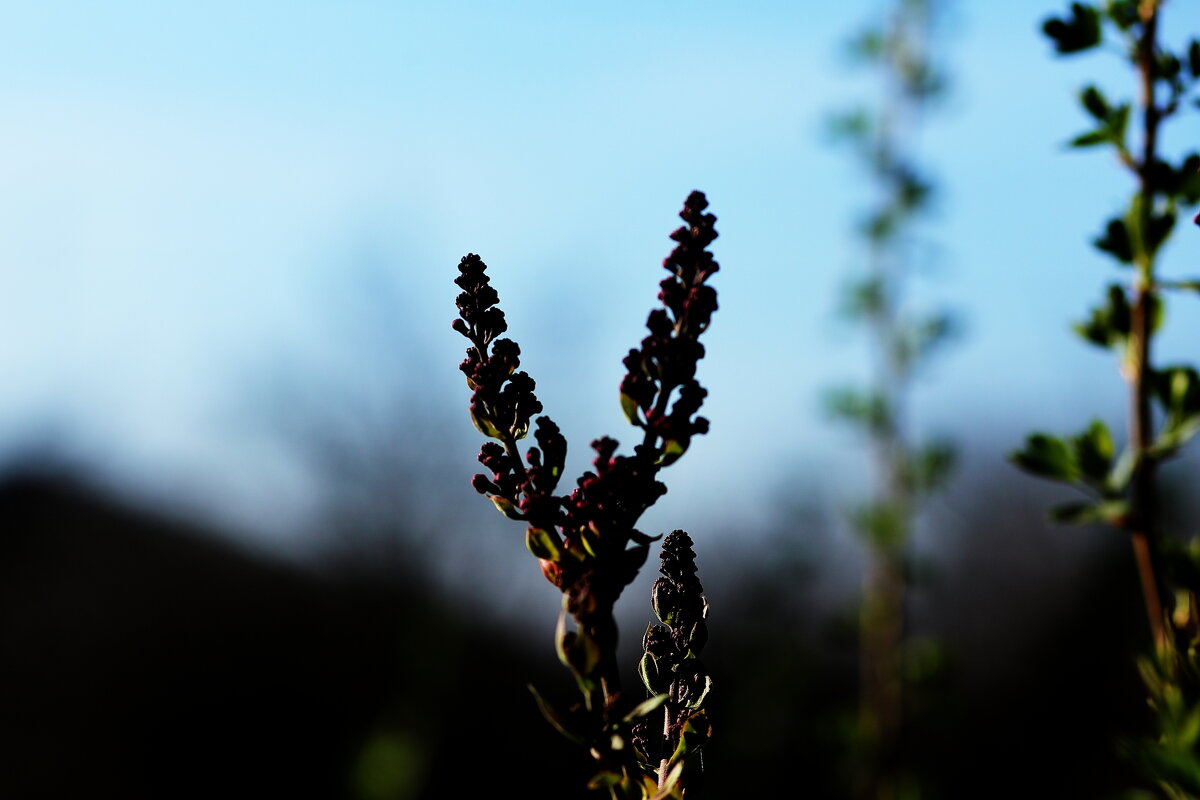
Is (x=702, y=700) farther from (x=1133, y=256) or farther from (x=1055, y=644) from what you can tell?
(x=1055, y=644)

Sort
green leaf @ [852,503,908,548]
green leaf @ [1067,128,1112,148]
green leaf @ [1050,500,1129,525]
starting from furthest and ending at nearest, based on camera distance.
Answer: green leaf @ [852,503,908,548]
green leaf @ [1067,128,1112,148]
green leaf @ [1050,500,1129,525]

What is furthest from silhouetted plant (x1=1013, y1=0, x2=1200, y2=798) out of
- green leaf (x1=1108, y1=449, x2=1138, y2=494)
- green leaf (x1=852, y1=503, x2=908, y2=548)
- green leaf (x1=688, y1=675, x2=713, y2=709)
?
green leaf (x1=852, y1=503, x2=908, y2=548)

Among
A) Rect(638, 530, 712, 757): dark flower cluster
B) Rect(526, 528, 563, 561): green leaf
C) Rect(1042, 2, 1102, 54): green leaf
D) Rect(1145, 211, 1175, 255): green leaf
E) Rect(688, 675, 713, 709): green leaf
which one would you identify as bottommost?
Rect(688, 675, 713, 709): green leaf

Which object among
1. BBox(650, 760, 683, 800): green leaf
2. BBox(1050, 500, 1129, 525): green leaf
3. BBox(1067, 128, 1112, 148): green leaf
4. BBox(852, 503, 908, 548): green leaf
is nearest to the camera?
BBox(650, 760, 683, 800): green leaf

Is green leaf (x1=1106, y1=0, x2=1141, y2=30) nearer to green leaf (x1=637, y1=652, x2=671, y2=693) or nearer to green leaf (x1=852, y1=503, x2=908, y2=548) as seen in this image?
green leaf (x1=637, y1=652, x2=671, y2=693)

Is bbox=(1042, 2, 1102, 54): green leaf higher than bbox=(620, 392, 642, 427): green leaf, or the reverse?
bbox=(1042, 2, 1102, 54): green leaf

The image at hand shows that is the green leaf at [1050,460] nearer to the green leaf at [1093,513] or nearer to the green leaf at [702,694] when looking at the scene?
the green leaf at [1093,513]

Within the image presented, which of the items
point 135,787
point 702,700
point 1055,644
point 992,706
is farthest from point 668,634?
point 1055,644

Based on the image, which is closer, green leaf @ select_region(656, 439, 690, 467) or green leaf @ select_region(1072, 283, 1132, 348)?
green leaf @ select_region(656, 439, 690, 467)
